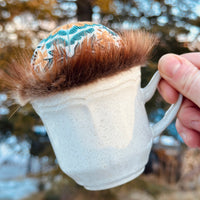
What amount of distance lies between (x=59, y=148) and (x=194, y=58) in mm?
419

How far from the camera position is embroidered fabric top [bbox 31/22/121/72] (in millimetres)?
441

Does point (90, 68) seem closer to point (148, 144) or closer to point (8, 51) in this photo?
point (148, 144)

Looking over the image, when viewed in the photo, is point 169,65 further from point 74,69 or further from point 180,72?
→ point 74,69

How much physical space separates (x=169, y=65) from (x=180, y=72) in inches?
1.3

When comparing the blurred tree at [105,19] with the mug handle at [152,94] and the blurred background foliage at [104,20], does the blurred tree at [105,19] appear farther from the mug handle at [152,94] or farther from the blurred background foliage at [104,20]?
the mug handle at [152,94]

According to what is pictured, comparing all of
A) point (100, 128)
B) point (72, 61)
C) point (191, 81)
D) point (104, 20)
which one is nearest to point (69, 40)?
point (72, 61)

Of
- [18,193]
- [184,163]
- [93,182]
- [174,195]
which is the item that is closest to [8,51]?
[93,182]

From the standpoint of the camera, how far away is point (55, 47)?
434 mm

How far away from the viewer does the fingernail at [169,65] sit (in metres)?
0.53

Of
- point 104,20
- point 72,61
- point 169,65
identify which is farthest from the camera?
point 104,20

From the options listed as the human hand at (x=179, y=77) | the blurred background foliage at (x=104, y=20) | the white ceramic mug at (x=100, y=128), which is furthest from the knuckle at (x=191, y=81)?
the blurred background foliage at (x=104, y=20)

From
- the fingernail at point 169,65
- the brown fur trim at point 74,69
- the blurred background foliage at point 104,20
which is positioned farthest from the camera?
the blurred background foliage at point 104,20

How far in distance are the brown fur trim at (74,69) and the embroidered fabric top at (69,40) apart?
0.04 ft

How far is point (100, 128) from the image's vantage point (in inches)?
18.2
